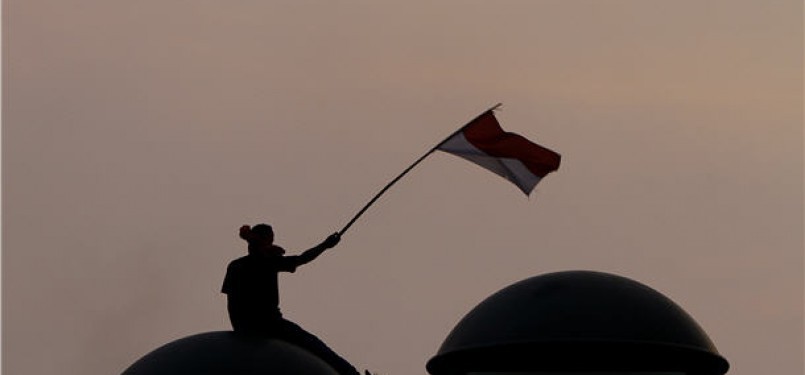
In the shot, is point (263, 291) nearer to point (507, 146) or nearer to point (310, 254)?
point (310, 254)

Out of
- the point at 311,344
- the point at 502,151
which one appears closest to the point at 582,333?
the point at 311,344

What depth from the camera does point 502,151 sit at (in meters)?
22.3

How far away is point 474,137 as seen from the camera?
72.7 ft

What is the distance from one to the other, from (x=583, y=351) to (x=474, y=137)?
536 centimetres

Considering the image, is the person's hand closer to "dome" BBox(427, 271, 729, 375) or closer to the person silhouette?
the person silhouette

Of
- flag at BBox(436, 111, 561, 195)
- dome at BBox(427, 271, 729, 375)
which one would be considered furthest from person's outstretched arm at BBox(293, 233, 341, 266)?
flag at BBox(436, 111, 561, 195)

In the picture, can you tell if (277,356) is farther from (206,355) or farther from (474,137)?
(474,137)

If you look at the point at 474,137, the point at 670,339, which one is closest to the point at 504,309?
the point at 670,339

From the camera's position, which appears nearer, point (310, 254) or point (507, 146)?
point (310, 254)

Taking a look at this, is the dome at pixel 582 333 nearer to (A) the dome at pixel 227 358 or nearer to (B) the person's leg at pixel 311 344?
(B) the person's leg at pixel 311 344

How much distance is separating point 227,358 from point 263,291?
82.5 inches

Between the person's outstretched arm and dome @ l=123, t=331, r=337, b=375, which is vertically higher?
the person's outstretched arm

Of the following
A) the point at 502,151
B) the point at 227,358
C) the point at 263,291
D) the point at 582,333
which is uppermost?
the point at 502,151

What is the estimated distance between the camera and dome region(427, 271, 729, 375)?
1722 centimetres
